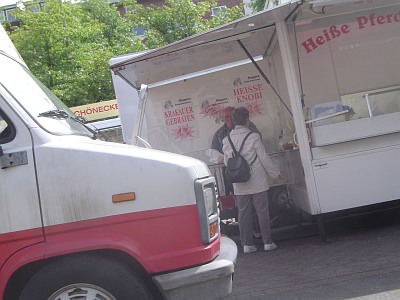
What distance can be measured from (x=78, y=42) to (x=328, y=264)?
17.9m

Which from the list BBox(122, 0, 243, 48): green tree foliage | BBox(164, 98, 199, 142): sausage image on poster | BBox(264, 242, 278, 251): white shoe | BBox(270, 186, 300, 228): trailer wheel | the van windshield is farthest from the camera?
BBox(122, 0, 243, 48): green tree foliage

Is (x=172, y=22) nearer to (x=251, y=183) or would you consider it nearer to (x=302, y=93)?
(x=302, y=93)

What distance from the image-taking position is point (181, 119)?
9.05 m

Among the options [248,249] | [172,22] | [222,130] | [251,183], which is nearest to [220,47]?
[222,130]

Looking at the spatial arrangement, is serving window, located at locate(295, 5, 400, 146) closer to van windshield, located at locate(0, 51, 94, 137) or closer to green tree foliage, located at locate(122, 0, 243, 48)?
van windshield, located at locate(0, 51, 94, 137)

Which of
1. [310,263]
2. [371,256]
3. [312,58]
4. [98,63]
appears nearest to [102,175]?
[310,263]

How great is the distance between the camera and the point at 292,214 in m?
8.21

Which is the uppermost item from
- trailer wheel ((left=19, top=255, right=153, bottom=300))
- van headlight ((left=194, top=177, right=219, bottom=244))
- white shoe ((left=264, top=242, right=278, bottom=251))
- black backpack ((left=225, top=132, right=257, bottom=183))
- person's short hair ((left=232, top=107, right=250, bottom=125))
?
person's short hair ((left=232, top=107, right=250, bottom=125))

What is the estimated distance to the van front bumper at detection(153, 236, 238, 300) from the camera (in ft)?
12.0

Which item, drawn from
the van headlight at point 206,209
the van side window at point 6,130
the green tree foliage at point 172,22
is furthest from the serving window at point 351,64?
the green tree foliage at point 172,22

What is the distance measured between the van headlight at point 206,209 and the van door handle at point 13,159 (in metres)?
1.19

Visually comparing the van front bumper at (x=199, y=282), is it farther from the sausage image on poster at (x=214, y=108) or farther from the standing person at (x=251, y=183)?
the sausage image on poster at (x=214, y=108)

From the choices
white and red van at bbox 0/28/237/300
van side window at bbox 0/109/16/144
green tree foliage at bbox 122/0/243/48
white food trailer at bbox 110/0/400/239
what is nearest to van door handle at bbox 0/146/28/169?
white and red van at bbox 0/28/237/300

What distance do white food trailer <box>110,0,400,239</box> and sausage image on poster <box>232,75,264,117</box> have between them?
17 mm
